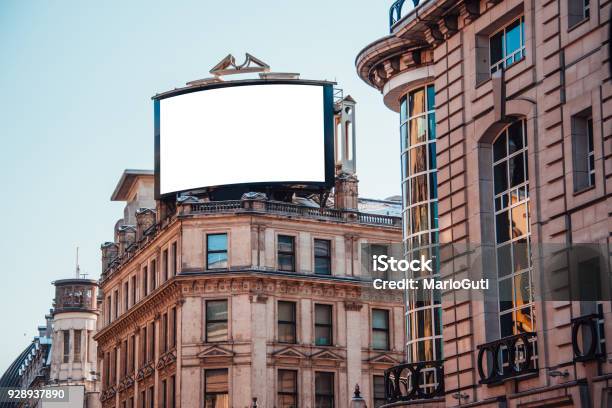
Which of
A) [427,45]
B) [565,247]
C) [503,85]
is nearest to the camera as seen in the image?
[565,247]

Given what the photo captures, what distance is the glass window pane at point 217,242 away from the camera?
71.4m

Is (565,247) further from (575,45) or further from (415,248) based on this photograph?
(415,248)

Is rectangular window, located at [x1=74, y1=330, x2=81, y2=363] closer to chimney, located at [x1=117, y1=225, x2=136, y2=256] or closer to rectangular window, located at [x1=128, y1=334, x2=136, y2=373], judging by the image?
chimney, located at [x1=117, y1=225, x2=136, y2=256]

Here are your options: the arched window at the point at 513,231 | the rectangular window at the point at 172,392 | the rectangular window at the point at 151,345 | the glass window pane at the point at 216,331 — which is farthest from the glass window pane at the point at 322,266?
the arched window at the point at 513,231

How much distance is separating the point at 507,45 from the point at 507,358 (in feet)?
27.3

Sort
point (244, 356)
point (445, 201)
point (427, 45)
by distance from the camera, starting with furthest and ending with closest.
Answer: point (244, 356)
point (427, 45)
point (445, 201)

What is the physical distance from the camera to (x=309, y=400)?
231 ft

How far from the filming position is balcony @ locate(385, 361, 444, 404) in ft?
133

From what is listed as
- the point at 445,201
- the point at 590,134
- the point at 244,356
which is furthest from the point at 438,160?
the point at 244,356

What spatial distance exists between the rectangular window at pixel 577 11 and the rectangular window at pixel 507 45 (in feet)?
8.46

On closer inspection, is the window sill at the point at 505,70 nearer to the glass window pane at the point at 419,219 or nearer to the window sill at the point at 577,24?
the window sill at the point at 577,24

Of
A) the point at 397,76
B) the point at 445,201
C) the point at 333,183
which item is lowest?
the point at 445,201

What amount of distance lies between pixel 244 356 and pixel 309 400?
407cm

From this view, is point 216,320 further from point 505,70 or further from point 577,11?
point 577,11
